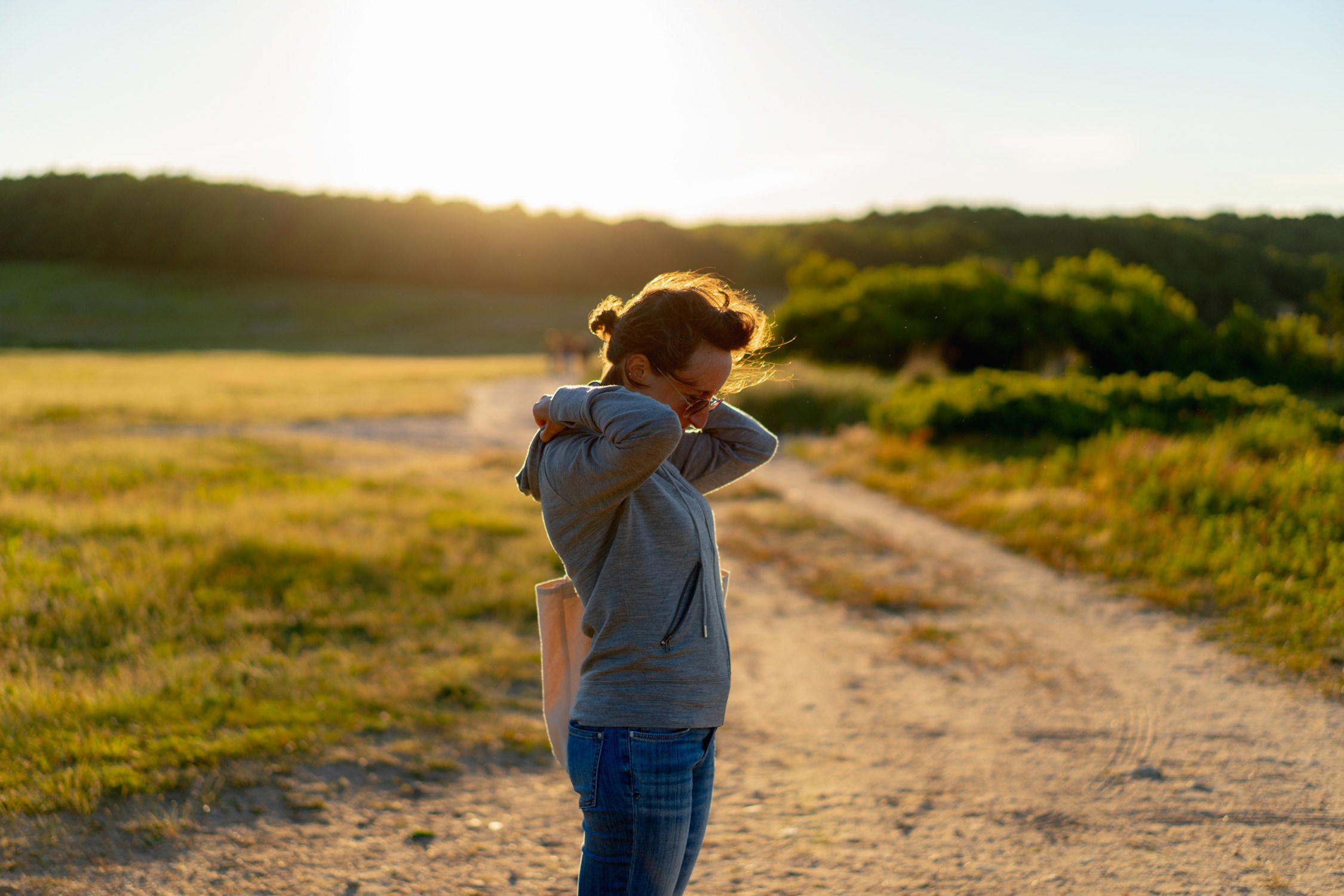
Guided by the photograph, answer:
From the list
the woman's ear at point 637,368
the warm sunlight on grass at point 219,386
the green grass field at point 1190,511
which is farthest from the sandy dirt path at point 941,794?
the warm sunlight on grass at point 219,386

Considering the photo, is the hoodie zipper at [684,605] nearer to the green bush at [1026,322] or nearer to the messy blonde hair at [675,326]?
the messy blonde hair at [675,326]

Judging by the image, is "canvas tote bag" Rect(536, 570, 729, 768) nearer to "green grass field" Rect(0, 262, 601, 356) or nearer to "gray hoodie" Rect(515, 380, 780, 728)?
"gray hoodie" Rect(515, 380, 780, 728)

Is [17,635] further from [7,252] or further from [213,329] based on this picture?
[213,329]

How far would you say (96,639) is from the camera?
577cm

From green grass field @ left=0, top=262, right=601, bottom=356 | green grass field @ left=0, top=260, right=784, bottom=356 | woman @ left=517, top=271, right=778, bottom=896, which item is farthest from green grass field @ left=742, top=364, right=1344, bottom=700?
green grass field @ left=0, top=260, right=784, bottom=356

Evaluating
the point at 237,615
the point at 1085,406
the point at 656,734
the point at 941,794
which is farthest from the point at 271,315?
the point at 656,734

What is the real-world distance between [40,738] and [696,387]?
13.6 feet

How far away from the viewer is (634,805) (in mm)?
1917

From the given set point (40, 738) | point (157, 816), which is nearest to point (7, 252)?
point (40, 738)

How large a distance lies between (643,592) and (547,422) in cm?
43

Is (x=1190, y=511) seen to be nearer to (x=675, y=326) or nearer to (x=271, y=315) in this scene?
(x=675, y=326)

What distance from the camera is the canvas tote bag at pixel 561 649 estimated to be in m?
2.22

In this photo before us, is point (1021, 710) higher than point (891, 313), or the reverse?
point (891, 313)

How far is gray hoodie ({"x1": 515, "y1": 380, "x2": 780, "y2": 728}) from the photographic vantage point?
1912 mm
